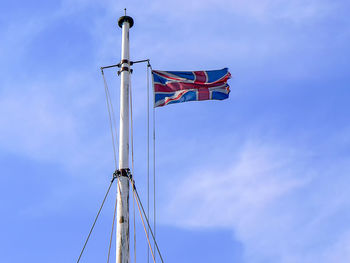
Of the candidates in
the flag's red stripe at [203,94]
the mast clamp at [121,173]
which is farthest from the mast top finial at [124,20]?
the mast clamp at [121,173]

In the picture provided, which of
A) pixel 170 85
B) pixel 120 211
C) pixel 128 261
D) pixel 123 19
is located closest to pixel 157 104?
pixel 170 85

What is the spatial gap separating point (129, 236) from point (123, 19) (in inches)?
384

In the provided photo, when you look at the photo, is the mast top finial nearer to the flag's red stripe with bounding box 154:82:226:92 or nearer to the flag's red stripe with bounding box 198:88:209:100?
the flag's red stripe with bounding box 154:82:226:92

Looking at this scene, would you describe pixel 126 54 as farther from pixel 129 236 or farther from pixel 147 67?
pixel 129 236

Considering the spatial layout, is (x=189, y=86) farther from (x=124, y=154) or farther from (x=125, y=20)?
(x=124, y=154)

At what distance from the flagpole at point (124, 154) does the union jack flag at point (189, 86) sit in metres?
2.04

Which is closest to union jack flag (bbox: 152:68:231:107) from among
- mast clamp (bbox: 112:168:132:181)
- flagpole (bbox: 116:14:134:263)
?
flagpole (bbox: 116:14:134:263)

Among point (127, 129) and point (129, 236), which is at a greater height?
point (127, 129)

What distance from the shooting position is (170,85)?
22797 mm

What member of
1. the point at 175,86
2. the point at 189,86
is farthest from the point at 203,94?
the point at 175,86

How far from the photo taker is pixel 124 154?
1869 centimetres

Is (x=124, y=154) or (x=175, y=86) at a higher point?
(x=175, y=86)

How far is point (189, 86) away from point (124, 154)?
5.76 metres

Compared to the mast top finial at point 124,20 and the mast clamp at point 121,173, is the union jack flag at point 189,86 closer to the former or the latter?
the mast top finial at point 124,20
